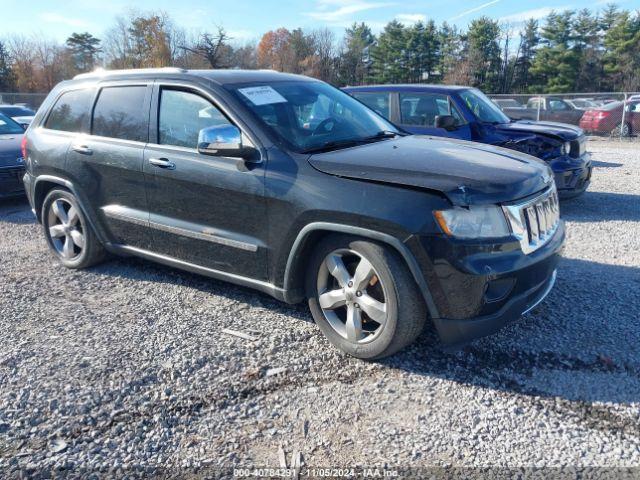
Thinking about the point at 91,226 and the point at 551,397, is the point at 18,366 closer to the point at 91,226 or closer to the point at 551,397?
the point at 91,226

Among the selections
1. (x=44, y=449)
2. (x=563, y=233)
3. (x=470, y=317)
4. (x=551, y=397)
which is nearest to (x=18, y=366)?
(x=44, y=449)

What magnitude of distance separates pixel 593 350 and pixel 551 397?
26.8 inches

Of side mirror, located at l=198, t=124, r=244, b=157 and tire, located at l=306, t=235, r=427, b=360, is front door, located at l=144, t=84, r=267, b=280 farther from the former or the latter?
tire, located at l=306, t=235, r=427, b=360

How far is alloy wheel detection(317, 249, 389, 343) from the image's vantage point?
3.28 meters

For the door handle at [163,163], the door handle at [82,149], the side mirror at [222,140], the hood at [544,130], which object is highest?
the side mirror at [222,140]

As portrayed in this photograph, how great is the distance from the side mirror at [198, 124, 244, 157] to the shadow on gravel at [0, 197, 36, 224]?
4.96m

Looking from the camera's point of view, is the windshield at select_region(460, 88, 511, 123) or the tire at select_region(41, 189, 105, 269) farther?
the windshield at select_region(460, 88, 511, 123)

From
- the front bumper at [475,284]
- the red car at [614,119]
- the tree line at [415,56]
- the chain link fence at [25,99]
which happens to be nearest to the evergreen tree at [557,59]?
the tree line at [415,56]

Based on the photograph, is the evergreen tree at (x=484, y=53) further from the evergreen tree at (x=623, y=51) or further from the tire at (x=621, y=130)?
the tire at (x=621, y=130)

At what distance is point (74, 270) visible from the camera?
5250 millimetres

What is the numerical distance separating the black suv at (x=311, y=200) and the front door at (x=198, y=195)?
12mm

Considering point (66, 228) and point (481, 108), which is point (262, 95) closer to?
point (66, 228)

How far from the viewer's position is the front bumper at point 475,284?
2.94 metres

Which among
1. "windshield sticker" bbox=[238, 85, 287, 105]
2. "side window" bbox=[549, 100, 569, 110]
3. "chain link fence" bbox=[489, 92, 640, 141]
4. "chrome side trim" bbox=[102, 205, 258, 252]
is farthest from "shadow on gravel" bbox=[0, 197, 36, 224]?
"side window" bbox=[549, 100, 569, 110]
